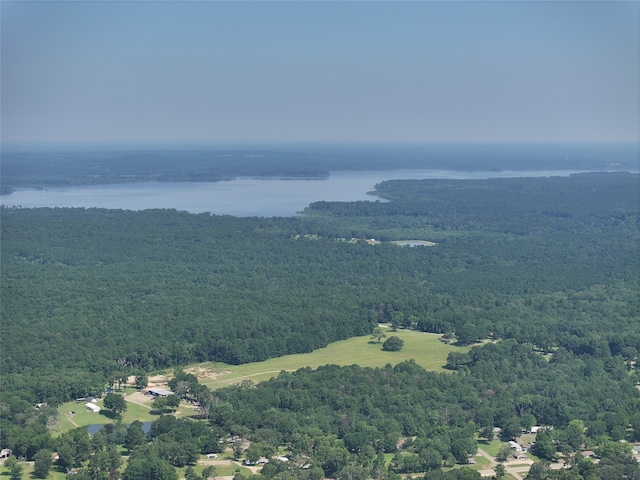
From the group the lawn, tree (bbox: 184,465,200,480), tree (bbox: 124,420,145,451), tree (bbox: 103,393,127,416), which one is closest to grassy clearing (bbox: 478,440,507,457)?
tree (bbox: 184,465,200,480)

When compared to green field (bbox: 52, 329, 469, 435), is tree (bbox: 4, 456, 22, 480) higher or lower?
higher

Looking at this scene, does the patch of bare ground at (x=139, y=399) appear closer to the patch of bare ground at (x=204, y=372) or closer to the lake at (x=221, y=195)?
the patch of bare ground at (x=204, y=372)

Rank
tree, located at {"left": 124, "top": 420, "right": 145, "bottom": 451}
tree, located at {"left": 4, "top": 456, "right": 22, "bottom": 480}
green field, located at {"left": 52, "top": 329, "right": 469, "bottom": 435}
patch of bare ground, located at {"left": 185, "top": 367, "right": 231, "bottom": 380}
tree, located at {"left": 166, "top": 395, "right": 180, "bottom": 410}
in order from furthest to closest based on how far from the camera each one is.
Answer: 1. patch of bare ground, located at {"left": 185, "top": 367, "right": 231, "bottom": 380}
2. tree, located at {"left": 166, "top": 395, "right": 180, "bottom": 410}
3. green field, located at {"left": 52, "top": 329, "right": 469, "bottom": 435}
4. tree, located at {"left": 124, "top": 420, "right": 145, "bottom": 451}
5. tree, located at {"left": 4, "top": 456, "right": 22, "bottom": 480}

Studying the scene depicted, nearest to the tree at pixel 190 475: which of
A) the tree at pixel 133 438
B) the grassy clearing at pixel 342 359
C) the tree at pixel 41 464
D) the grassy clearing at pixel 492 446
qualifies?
the tree at pixel 133 438

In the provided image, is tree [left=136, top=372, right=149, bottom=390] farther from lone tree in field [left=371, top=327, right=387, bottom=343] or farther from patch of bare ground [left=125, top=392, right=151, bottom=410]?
lone tree in field [left=371, top=327, right=387, bottom=343]

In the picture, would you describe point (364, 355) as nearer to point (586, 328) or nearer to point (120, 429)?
point (586, 328)

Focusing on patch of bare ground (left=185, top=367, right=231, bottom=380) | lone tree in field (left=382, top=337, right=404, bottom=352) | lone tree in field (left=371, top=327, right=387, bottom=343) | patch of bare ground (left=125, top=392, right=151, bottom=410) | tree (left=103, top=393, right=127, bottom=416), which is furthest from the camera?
lone tree in field (left=371, top=327, right=387, bottom=343)

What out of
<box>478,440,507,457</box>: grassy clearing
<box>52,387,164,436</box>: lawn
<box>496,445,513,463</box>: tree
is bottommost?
<box>478,440,507,457</box>: grassy clearing

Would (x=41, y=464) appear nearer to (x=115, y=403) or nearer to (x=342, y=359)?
(x=115, y=403)
